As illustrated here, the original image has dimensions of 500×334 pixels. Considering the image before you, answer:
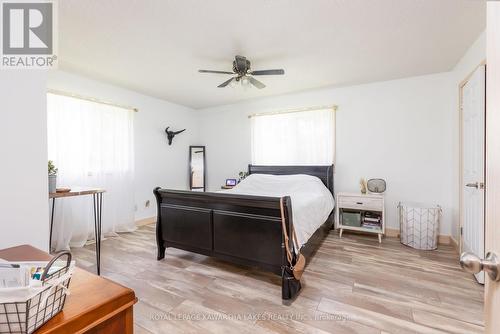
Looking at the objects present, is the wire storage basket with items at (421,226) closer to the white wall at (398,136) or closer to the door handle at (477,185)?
the white wall at (398,136)

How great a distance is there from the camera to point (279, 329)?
159 centimetres

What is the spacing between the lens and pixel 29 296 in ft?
1.81

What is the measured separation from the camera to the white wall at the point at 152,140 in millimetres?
3611

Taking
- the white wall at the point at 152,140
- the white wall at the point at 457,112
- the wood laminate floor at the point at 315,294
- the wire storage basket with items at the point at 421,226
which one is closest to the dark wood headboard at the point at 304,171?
the wire storage basket with items at the point at 421,226

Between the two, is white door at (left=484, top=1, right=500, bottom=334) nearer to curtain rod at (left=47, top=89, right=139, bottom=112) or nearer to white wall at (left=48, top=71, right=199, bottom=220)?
curtain rod at (left=47, top=89, right=139, bottom=112)

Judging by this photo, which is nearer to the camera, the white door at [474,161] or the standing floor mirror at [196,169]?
the white door at [474,161]

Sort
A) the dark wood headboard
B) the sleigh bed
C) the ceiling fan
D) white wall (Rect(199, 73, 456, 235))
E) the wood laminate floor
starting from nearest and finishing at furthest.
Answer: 1. the wood laminate floor
2. the sleigh bed
3. the ceiling fan
4. white wall (Rect(199, 73, 456, 235))
5. the dark wood headboard

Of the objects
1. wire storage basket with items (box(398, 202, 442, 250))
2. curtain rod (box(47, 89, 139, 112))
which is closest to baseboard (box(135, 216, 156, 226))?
curtain rod (box(47, 89, 139, 112))

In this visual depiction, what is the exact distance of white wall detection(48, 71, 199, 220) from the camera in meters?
3.61

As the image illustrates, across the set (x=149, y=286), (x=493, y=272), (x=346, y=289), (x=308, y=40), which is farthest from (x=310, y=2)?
(x=149, y=286)

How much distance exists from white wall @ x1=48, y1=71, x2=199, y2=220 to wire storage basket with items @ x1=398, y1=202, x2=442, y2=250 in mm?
4151

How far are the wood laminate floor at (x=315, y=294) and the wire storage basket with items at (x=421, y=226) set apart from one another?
0.16 metres

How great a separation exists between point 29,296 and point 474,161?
3344 mm

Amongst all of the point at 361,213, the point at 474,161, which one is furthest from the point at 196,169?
the point at 474,161
